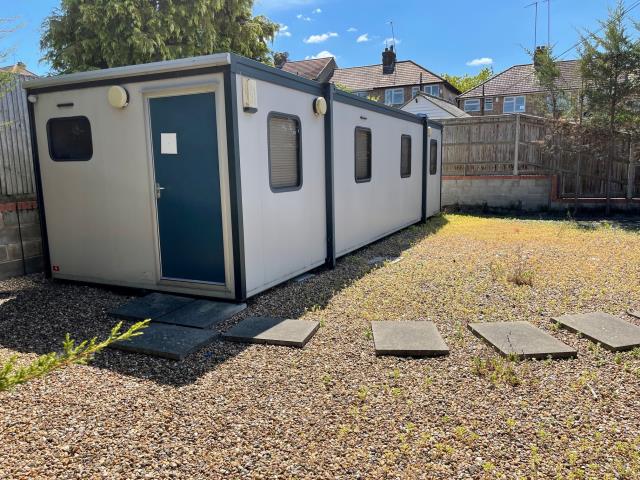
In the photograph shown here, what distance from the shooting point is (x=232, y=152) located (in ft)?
14.0

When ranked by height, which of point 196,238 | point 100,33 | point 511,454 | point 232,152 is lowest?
point 511,454

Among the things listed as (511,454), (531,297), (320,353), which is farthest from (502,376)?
(531,297)

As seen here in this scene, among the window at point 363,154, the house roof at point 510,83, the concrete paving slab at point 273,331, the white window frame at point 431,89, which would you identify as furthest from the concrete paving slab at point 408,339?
the white window frame at point 431,89

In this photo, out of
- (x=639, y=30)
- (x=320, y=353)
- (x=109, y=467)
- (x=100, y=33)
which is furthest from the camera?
(x=639, y=30)

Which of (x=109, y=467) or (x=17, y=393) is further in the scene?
(x=17, y=393)

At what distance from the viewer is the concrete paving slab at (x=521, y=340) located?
335 cm

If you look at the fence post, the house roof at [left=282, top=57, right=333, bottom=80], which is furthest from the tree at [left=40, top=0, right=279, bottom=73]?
the house roof at [left=282, top=57, right=333, bottom=80]

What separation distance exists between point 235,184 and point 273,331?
1.35 m

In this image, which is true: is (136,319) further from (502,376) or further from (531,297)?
(531,297)

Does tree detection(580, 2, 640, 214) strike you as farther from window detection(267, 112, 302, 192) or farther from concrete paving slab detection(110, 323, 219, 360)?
concrete paving slab detection(110, 323, 219, 360)

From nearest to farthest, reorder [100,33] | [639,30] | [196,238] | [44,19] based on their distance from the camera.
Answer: [196,238] → [100,33] → [44,19] → [639,30]

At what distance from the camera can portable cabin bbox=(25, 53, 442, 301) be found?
4.40m

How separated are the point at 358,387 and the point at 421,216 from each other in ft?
25.3

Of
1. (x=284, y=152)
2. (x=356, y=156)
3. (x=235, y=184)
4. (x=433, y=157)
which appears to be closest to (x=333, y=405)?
(x=235, y=184)
